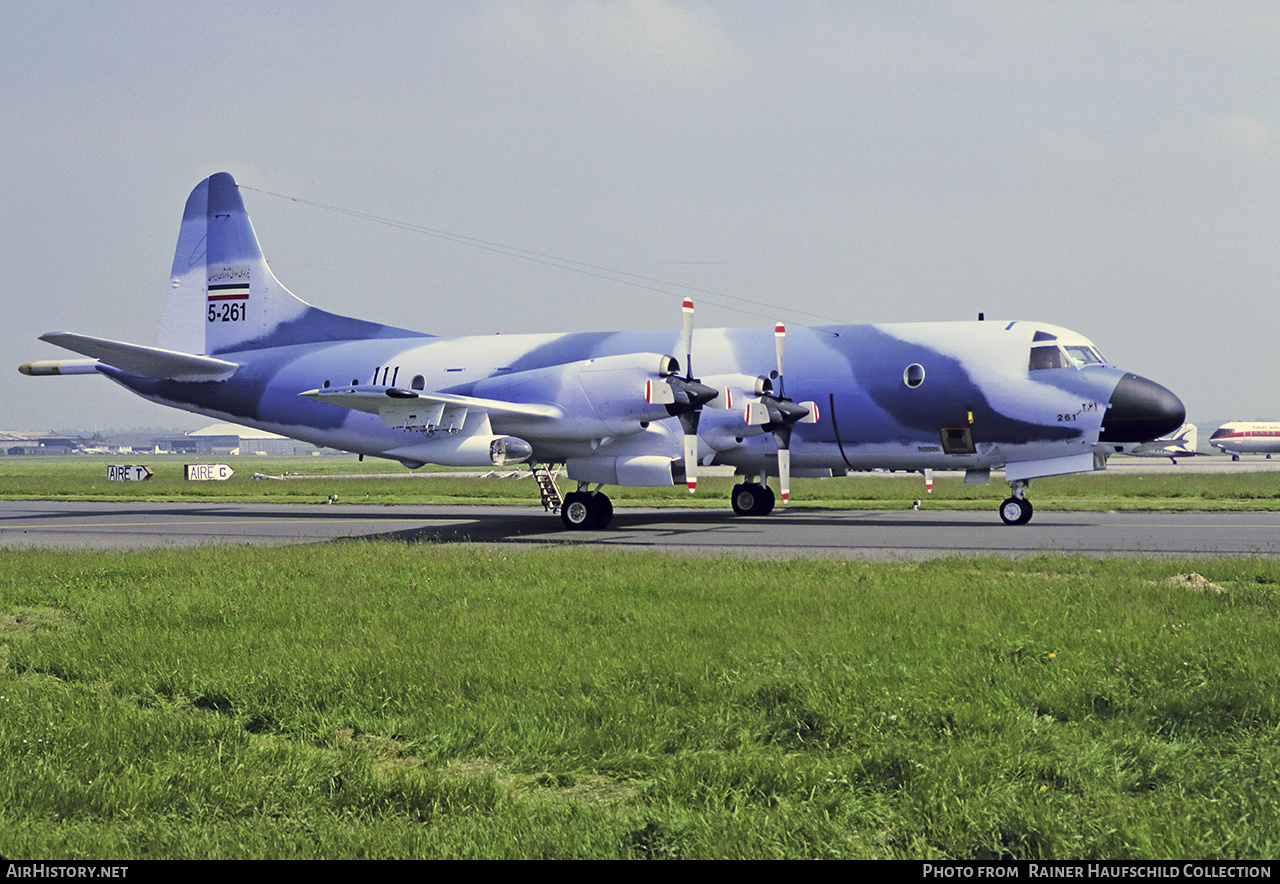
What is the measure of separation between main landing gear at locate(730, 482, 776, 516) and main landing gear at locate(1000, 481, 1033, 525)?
6642 mm

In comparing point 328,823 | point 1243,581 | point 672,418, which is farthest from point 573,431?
point 328,823

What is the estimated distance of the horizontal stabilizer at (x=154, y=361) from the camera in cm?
2616

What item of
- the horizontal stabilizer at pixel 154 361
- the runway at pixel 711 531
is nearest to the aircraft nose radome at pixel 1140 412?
the runway at pixel 711 531

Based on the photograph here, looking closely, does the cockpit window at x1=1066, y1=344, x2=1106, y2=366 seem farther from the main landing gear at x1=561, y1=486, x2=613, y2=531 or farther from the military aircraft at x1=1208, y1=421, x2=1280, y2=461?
the military aircraft at x1=1208, y1=421, x2=1280, y2=461

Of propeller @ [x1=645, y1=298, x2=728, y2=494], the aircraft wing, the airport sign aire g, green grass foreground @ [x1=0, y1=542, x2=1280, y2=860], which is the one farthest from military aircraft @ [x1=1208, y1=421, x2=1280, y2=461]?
green grass foreground @ [x1=0, y1=542, x2=1280, y2=860]

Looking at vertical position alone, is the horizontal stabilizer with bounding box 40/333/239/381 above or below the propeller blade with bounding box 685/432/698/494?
above

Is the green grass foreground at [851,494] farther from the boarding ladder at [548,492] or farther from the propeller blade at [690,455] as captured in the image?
the propeller blade at [690,455]

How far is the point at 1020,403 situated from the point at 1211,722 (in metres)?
16.9

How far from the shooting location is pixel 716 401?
23281 millimetres

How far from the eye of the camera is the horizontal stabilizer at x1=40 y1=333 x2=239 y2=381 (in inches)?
1030

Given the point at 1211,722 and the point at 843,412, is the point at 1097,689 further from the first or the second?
the point at 843,412

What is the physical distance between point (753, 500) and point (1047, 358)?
8.91m
